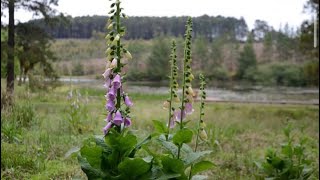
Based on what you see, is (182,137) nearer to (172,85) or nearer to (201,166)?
(201,166)

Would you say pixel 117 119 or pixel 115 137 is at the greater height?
pixel 117 119

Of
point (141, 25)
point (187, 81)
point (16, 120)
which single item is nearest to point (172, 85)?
point (187, 81)

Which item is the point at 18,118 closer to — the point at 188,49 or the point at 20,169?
the point at 20,169

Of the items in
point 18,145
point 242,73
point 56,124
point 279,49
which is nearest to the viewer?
point 18,145

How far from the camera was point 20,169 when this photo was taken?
196 inches

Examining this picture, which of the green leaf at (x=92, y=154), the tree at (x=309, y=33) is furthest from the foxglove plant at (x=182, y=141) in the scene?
the tree at (x=309, y=33)

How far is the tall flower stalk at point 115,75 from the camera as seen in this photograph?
9.84 ft

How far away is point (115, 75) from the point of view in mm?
3037

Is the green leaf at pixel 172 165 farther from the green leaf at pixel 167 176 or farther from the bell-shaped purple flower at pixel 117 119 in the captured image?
the bell-shaped purple flower at pixel 117 119

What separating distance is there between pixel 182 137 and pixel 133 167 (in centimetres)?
47

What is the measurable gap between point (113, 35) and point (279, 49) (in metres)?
87.8

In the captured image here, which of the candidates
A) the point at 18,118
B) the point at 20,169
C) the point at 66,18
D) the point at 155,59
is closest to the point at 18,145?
the point at 20,169

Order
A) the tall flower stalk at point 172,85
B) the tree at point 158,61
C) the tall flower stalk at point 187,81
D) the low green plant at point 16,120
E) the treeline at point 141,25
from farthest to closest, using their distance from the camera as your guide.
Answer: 1. the tree at point 158,61
2. the treeline at point 141,25
3. the low green plant at point 16,120
4. the tall flower stalk at point 172,85
5. the tall flower stalk at point 187,81

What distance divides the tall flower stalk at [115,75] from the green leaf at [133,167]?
0.28m
